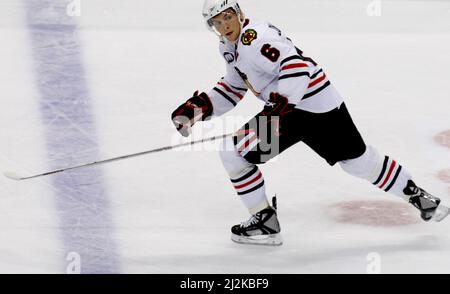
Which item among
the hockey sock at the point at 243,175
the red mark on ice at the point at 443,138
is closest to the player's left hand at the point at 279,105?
the hockey sock at the point at 243,175

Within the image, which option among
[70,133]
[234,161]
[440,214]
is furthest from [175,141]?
[440,214]

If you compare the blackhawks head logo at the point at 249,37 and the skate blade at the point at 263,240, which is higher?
the blackhawks head logo at the point at 249,37

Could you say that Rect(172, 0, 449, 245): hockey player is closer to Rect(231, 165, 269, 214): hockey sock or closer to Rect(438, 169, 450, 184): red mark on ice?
Rect(231, 165, 269, 214): hockey sock

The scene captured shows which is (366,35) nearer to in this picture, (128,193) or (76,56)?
(76,56)

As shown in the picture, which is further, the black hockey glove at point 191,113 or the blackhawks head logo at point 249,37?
the black hockey glove at point 191,113

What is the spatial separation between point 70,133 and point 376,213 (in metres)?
1.56

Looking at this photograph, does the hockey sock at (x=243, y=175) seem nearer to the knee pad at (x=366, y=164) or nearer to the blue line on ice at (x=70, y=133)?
the knee pad at (x=366, y=164)

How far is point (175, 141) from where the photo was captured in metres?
5.97

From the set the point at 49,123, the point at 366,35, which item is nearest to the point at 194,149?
the point at 49,123

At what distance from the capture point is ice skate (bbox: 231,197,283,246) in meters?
4.93

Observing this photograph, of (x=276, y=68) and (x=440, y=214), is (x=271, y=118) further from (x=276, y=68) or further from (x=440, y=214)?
(x=440, y=214)

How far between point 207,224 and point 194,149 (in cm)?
78

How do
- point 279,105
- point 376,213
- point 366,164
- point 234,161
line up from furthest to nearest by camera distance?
point 376,213 < point 366,164 < point 234,161 < point 279,105

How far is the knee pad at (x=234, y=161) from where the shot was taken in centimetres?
479
